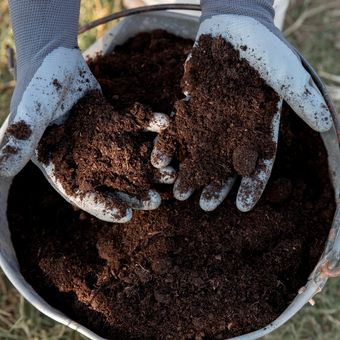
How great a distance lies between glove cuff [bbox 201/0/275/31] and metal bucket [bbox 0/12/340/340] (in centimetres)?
15

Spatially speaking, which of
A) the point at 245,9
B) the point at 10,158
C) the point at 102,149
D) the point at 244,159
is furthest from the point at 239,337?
the point at 245,9

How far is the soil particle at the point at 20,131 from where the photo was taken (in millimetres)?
1079

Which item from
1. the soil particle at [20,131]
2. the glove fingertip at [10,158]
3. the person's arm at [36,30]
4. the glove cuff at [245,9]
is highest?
the glove cuff at [245,9]

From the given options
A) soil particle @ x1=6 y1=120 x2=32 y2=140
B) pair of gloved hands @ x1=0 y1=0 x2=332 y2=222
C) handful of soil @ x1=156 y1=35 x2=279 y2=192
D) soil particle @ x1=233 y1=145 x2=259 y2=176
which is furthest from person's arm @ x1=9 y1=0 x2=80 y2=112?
soil particle @ x1=233 y1=145 x2=259 y2=176

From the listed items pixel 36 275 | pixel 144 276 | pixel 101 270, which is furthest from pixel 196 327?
pixel 36 275

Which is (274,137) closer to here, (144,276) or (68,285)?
(144,276)

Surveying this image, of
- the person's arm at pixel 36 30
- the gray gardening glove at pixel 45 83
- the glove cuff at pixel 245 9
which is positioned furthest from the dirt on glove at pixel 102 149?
the glove cuff at pixel 245 9

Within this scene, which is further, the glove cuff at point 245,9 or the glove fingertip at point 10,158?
the glove cuff at point 245,9

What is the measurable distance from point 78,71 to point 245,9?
44 centimetres

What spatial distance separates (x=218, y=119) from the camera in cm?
116

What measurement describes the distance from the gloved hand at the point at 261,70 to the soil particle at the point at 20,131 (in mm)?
293

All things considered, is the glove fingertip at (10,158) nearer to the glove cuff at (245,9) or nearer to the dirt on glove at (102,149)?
the dirt on glove at (102,149)

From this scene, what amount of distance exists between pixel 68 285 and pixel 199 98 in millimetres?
546

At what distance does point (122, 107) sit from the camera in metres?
1.25
